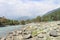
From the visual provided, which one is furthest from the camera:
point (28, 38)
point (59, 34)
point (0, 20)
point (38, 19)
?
point (0, 20)

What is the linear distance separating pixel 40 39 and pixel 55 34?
55.1 inches

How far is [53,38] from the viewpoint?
1516 centimetres

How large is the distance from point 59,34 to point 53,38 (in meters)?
0.94

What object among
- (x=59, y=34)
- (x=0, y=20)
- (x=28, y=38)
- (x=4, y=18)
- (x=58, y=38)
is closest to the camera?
(x=58, y=38)

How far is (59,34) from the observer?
1583 cm

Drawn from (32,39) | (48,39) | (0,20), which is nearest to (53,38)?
(48,39)

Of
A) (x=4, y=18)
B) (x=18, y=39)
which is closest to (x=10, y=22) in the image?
(x=4, y=18)

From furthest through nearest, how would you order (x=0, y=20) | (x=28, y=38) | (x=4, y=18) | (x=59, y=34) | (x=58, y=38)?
Result: (x=4, y=18) → (x=0, y=20) → (x=28, y=38) → (x=59, y=34) → (x=58, y=38)

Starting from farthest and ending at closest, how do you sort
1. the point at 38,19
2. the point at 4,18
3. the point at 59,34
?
the point at 4,18 < the point at 38,19 < the point at 59,34

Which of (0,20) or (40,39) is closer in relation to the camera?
(40,39)

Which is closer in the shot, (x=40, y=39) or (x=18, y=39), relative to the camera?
(x=40, y=39)

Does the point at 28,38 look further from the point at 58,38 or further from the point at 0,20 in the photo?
the point at 0,20

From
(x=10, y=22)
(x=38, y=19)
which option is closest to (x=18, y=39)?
(x=38, y=19)

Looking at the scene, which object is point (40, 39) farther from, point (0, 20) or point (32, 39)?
point (0, 20)
